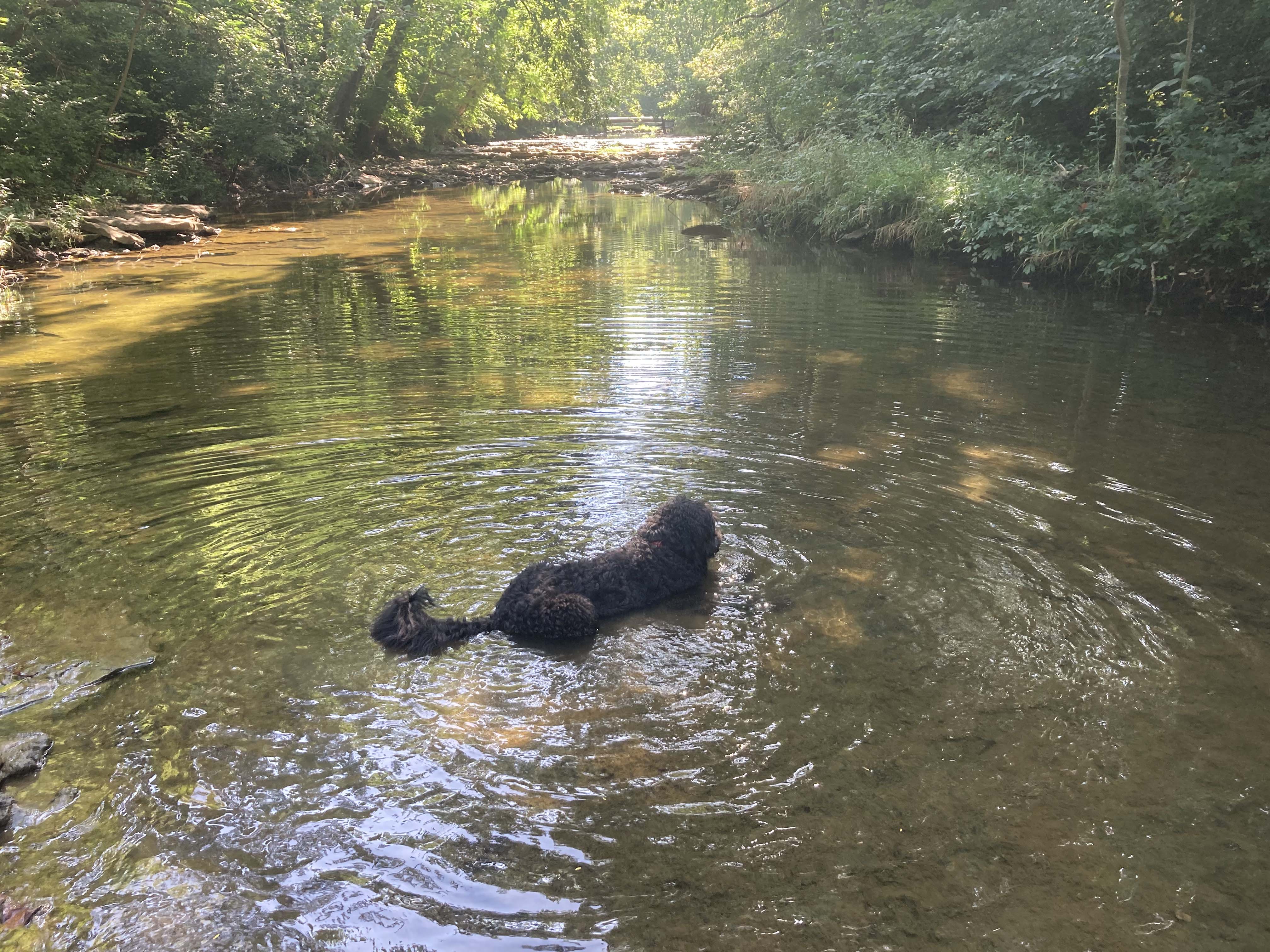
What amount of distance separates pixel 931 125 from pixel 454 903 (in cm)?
2095

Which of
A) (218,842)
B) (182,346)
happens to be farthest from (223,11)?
(218,842)

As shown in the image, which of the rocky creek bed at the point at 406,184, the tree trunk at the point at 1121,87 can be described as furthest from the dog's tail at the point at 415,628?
the rocky creek bed at the point at 406,184

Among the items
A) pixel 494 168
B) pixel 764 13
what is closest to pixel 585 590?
pixel 764 13

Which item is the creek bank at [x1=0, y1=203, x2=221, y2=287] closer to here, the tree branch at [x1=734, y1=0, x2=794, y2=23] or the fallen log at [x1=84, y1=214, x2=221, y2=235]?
the fallen log at [x1=84, y1=214, x2=221, y2=235]

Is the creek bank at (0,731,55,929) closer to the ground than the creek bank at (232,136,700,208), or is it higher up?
closer to the ground

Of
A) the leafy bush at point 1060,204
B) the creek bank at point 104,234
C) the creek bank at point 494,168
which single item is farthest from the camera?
the creek bank at point 494,168

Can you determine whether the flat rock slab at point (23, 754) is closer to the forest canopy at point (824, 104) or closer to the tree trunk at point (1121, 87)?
the forest canopy at point (824, 104)

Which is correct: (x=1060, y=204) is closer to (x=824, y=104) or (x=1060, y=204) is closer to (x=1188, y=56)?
(x=1188, y=56)

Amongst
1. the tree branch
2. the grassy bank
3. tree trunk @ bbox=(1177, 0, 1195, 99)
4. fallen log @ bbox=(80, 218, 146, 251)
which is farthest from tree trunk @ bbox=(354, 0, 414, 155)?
tree trunk @ bbox=(1177, 0, 1195, 99)

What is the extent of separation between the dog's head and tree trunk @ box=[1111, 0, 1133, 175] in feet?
34.5

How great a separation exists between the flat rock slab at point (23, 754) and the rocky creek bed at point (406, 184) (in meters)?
12.7

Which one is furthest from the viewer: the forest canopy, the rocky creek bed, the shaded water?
the rocky creek bed

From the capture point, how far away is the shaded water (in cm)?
257

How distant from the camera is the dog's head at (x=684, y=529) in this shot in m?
4.32
